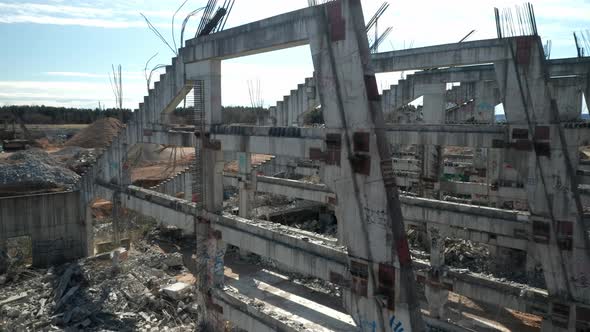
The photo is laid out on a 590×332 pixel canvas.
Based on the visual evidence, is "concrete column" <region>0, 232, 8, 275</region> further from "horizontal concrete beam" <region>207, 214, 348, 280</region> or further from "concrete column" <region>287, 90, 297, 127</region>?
"concrete column" <region>287, 90, 297, 127</region>

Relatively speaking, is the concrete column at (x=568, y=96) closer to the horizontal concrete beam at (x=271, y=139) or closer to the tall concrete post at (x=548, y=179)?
the tall concrete post at (x=548, y=179)

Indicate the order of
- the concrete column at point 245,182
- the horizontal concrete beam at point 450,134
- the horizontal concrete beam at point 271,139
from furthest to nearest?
1. the concrete column at point 245,182
2. the horizontal concrete beam at point 450,134
3. the horizontal concrete beam at point 271,139

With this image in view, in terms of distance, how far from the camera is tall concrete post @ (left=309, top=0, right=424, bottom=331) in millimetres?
6477

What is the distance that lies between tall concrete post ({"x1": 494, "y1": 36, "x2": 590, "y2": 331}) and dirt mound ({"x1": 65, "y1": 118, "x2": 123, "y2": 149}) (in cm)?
3656

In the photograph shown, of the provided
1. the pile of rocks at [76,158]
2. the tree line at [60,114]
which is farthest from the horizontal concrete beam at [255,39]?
the tree line at [60,114]

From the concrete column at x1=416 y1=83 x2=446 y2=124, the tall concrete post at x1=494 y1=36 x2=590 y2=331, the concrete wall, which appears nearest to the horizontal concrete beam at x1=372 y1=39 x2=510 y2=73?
the tall concrete post at x1=494 y1=36 x2=590 y2=331

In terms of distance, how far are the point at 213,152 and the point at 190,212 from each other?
1.94 metres

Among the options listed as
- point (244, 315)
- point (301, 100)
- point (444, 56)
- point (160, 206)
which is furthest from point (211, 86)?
point (301, 100)

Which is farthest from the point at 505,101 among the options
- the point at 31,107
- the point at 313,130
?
the point at 31,107

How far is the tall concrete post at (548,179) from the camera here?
9.09 meters

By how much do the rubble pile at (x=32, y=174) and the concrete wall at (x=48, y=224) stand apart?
6187 millimetres

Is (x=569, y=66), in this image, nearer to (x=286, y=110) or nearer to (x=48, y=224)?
Result: (x=286, y=110)

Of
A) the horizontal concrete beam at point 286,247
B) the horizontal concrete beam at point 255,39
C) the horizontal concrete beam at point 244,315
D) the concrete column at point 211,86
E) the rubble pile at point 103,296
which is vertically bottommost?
the rubble pile at point 103,296

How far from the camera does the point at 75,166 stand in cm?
3084
